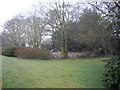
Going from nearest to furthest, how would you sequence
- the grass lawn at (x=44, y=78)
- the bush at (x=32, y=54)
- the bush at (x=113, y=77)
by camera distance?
the grass lawn at (x=44, y=78) → the bush at (x=113, y=77) → the bush at (x=32, y=54)

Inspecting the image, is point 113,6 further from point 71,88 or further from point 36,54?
point 36,54

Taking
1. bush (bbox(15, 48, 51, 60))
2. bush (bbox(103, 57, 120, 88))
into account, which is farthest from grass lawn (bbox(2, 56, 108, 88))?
bush (bbox(15, 48, 51, 60))

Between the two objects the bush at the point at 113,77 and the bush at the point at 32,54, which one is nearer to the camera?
the bush at the point at 113,77

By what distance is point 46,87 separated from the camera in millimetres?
2570

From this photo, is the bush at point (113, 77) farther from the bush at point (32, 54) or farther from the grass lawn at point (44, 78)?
the bush at point (32, 54)

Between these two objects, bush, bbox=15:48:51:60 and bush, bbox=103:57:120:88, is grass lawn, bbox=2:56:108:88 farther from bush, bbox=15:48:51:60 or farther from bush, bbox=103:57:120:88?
bush, bbox=15:48:51:60

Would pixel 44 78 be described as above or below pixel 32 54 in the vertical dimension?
below

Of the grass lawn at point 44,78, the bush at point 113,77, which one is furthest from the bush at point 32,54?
the bush at point 113,77

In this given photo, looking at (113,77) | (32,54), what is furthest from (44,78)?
(32,54)

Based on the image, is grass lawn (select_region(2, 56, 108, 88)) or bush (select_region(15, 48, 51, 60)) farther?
bush (select_region(15, 48, 51, 60))

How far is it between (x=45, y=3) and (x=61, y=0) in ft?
4.74

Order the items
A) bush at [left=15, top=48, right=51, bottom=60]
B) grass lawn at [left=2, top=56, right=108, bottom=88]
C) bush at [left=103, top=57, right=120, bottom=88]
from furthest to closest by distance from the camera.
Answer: bush at [left=15, top=48, right=51, bottom=60] < bush at [left=103, top=57, right=120, bottom=88] < grass lawn at [left=2, top=56, right=108, bottom=88]

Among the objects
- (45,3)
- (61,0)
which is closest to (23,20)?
(45,3)

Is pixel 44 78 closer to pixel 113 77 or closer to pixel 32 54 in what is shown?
pixel 113 77
